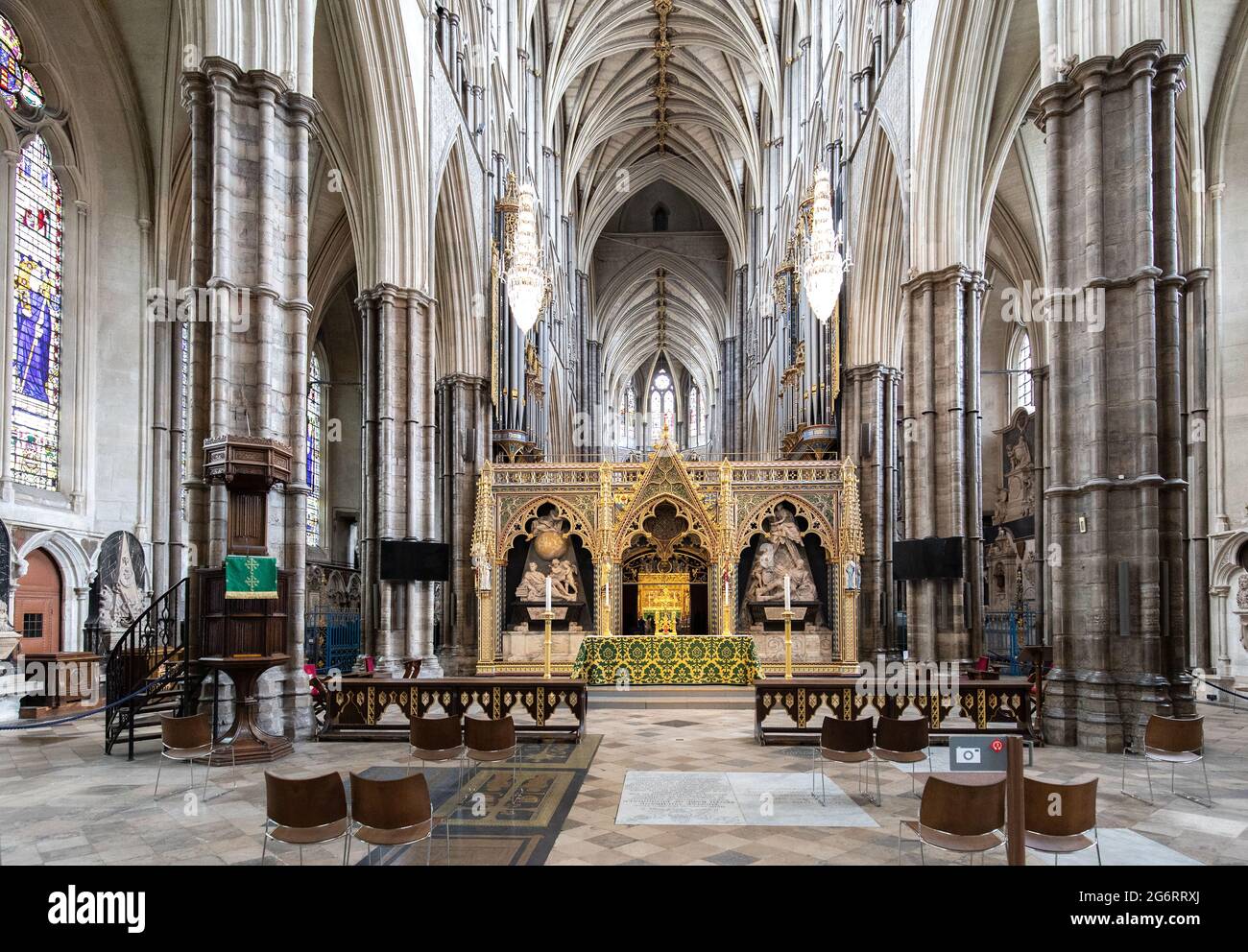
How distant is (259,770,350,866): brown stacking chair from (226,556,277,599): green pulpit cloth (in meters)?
4.85

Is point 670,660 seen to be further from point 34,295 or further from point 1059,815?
point 34,295

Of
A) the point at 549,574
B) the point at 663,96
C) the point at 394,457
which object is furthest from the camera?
the point at 663,96

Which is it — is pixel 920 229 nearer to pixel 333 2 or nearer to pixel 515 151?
pixel 333 2

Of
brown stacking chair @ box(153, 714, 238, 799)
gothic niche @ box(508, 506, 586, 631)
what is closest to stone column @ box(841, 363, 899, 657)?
gothic niche @ box(508, 506, 586, 631)

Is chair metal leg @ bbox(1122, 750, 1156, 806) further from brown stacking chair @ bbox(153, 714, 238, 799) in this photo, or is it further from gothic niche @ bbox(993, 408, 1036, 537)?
gothic niche @ bbox(993, 408, 1036, 537)

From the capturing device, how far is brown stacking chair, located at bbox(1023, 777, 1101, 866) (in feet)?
15.2

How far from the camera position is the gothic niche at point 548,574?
758 inches

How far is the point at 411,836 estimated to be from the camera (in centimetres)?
473

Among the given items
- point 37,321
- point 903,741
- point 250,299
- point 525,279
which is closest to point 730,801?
point 903,741

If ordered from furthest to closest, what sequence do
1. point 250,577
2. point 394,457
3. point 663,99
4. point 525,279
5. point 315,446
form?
point 663,99, point 315,446, point 525,279, point 394,457, point 250,577

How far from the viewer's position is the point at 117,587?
17359 mm

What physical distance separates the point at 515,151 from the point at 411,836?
25586 mm

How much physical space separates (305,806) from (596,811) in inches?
110

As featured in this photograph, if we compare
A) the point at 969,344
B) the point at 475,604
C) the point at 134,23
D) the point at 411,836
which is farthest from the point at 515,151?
the point at 411,836
